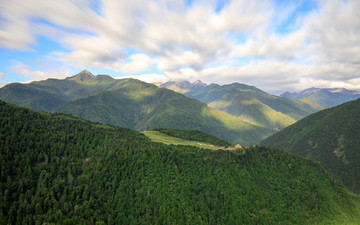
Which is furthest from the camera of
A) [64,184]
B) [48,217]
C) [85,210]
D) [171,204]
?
[171,204]

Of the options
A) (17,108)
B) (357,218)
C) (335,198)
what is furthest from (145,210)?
(357,218)

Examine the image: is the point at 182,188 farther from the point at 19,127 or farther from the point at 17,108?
the point at 17,108

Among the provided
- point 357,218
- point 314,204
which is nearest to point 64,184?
point 314,204

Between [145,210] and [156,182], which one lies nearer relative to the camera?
[145,210]

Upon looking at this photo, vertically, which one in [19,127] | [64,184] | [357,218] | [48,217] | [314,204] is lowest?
[357,218]

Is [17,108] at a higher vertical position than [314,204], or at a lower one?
higher

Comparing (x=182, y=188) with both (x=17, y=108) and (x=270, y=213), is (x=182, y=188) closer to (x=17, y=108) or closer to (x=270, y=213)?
(x=270, y=213)

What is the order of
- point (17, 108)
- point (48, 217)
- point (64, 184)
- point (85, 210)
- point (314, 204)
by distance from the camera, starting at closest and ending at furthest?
point (48, 217) < point (85, 210) < point (64, 184) < point (314, 204) < point (17, 108)
